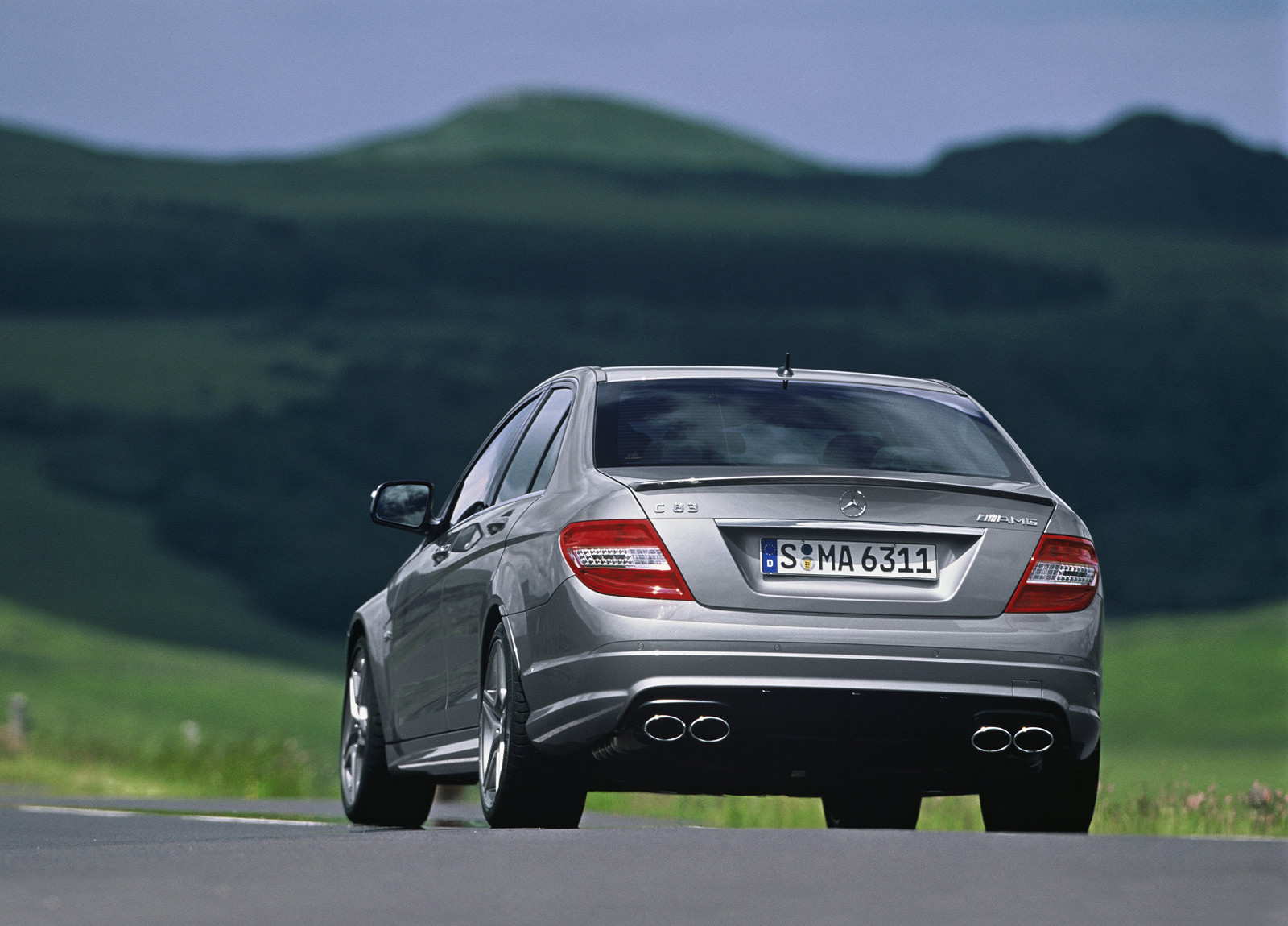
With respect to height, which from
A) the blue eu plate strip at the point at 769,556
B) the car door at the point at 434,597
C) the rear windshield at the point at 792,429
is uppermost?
the rear windshield at the point at 792,429

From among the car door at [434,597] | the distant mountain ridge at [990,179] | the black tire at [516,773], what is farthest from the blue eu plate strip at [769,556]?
the distant mountain ridge at [990,179]

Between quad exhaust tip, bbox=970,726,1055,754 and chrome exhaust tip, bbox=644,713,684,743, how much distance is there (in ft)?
3.13

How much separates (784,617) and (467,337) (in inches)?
4176

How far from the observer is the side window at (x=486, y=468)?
384 inches

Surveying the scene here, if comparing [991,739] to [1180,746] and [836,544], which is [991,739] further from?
[1180,746]

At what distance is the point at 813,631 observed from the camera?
7.75 m

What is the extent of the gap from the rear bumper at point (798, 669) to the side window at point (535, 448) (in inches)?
40.6

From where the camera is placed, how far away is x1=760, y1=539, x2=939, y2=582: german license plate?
783 centimetres

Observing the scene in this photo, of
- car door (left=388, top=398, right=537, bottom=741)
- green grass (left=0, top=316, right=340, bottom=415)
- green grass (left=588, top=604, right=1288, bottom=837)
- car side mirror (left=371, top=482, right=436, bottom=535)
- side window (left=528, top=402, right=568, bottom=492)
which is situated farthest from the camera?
green grass (left=0, top=316, right=340, bottom=415)

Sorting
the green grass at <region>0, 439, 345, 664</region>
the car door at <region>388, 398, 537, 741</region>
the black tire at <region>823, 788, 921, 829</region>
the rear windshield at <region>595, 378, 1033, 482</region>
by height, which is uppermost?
the rear windshield at <region>595, 378, 1033, 482</region>

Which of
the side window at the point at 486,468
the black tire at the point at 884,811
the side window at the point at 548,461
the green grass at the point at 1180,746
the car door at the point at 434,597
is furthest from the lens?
the green grass at the point at 1180,746

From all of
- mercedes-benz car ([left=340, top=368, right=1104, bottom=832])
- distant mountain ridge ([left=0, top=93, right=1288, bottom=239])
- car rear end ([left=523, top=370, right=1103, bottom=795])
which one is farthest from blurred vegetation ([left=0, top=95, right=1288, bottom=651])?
car rear end ([left=523, top=370, right=1103, bottom=795])

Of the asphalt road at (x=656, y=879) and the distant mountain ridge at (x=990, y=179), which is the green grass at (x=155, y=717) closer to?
the asphalt road at (x=656, y=879)

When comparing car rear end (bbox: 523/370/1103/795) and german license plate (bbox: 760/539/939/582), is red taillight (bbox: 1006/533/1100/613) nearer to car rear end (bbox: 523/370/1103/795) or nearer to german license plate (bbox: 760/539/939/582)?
car rear end (bbox: 523/370/1103/795)
